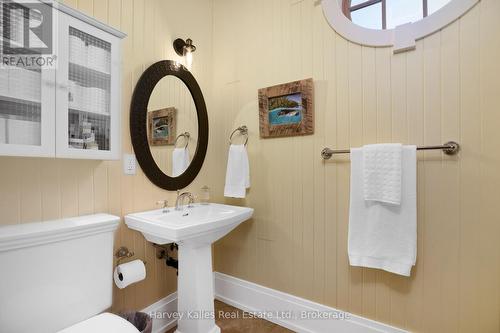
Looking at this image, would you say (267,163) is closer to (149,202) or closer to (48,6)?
(149,202)

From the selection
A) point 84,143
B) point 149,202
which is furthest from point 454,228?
point 84,143

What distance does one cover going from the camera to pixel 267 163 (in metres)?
1.87

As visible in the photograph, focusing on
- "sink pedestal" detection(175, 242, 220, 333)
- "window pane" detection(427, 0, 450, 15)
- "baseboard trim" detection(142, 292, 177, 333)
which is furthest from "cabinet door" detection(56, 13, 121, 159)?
"window pane" detection(427, 0, 450, 15)

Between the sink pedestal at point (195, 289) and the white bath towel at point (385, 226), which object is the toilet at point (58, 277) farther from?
the white bath towel at point (385, 226)

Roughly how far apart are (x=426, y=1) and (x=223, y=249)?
2225mm

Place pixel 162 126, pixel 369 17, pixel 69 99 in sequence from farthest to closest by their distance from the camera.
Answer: pixel 162 126, pixel 369 17, pixel 69 99

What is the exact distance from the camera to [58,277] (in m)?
1.05

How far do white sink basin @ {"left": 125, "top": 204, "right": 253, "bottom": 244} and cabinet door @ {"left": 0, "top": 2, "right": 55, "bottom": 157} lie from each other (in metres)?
0.57

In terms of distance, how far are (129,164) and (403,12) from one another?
6.25 feet

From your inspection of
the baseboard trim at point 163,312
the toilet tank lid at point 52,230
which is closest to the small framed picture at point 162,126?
the toilet tank lid at point 52,230

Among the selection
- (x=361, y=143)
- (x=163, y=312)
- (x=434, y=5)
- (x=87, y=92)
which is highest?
(x=434, y=5)

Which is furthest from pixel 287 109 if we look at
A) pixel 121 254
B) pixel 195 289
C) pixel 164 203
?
pixel 121 254

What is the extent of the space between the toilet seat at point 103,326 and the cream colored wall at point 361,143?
1082 millimetres

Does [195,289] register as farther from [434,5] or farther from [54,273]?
[434,5]
